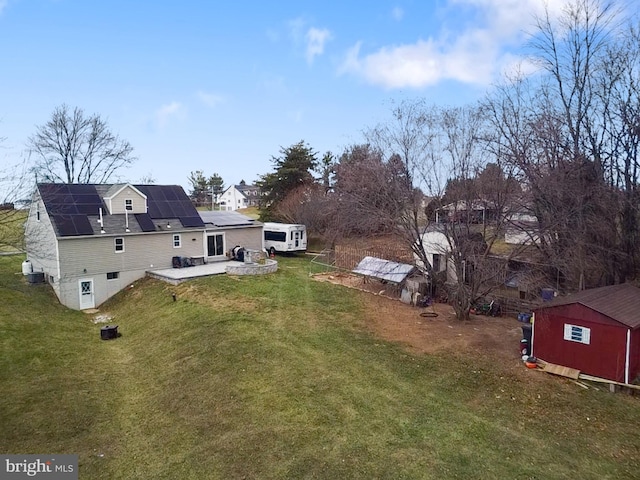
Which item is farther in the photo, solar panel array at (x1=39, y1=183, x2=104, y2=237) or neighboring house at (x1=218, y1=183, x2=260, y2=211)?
neighboring house at (x1=218, y1=183, x2=260, y2=211)

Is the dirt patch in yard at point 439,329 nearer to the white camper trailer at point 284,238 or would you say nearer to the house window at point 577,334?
the house window at point 577,334

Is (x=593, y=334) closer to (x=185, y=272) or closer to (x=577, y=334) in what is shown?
(x=577, y=334)

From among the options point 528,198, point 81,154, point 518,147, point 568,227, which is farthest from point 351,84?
point 81,154

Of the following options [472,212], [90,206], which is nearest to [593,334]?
[472,212]

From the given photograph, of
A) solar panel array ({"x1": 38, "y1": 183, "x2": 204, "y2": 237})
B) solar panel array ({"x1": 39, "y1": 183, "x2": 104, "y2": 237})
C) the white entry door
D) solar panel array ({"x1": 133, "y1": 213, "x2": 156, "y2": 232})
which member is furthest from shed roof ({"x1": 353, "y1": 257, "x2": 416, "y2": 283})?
solar panel array ({"x1": 39, "y1": 183, "x2": 104, "y2": 237})

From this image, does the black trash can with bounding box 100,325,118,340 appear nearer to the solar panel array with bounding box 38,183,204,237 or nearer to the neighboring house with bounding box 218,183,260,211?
the solar panel array with bounding box 38,183,204,237

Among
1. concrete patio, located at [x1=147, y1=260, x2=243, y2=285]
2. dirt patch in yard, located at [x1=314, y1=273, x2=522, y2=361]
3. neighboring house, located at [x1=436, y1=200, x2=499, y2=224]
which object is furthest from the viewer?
concrete patio, located at [x1=147, y1=260, x2=243, y2=285]
